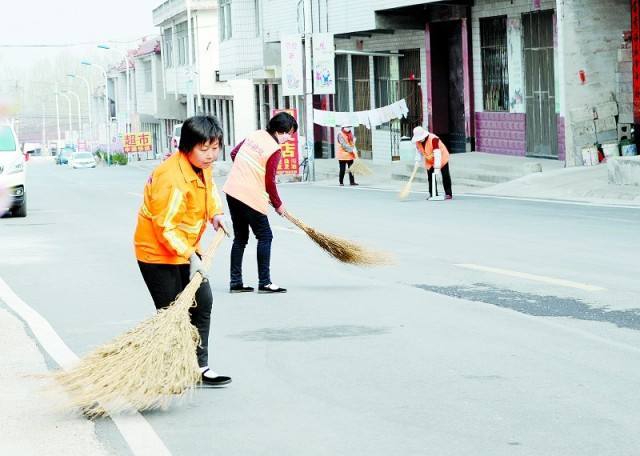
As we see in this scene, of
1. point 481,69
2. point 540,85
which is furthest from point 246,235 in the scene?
point 481,69

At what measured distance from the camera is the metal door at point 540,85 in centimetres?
3183

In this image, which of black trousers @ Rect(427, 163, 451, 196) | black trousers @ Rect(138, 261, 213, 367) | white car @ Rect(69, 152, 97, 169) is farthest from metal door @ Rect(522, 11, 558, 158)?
white car @ Rect(69, 152, 97, 169)

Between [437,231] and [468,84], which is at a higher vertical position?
[468,84]

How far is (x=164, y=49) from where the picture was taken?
270 ft

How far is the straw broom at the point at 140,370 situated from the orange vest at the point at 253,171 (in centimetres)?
482

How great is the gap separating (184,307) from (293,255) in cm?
823

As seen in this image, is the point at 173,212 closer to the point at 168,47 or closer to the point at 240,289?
the point at 240,289

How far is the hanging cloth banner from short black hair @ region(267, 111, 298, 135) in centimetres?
2566

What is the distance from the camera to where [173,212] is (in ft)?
24.6

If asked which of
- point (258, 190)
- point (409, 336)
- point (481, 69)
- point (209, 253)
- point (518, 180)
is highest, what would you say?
point (481, 69)

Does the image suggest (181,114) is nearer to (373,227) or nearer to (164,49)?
(164,49)

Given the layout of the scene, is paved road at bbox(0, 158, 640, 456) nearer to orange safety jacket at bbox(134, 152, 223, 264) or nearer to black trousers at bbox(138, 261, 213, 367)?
black trousers at bbox(138, 261, 213, 367)

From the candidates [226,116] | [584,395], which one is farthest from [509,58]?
[226,116]

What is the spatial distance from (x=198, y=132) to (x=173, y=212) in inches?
18.0
